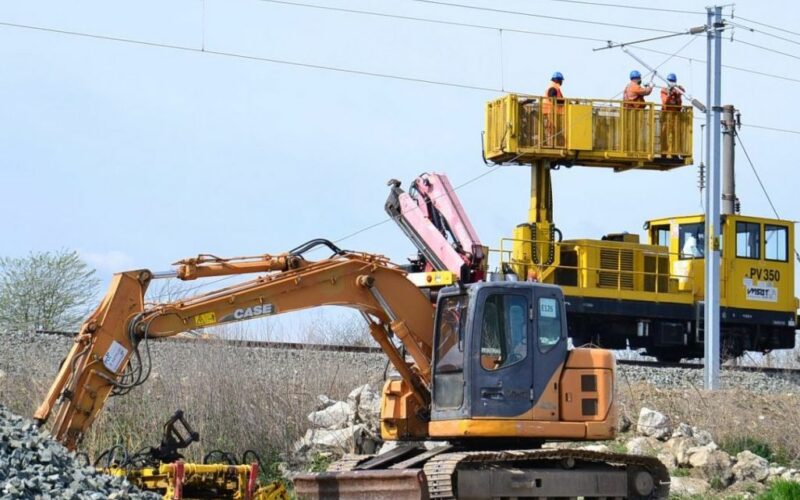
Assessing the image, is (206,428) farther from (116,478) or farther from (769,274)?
(769,274)

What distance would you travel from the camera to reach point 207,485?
13648mm

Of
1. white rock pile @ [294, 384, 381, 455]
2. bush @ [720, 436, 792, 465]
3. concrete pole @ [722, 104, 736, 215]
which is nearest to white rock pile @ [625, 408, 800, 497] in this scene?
bush @ [720, 436, 792, 465]

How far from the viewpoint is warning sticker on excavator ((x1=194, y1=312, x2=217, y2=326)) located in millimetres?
13672

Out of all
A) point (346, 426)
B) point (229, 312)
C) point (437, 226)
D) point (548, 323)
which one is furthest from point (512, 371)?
point (346, 426)

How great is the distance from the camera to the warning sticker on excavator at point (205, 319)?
13672mm

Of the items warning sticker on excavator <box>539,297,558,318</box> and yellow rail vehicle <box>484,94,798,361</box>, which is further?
yellow rail vehicle <box>484,94,798,361</box>

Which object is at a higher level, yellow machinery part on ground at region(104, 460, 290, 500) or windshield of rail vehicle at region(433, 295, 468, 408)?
windshield of rail vehicle at region(433, 295, 468, 408)

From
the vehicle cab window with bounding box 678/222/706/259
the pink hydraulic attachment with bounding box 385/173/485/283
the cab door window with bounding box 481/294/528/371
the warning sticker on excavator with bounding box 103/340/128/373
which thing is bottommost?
the warning sticker on excavator with bounding box 103/340/128/373

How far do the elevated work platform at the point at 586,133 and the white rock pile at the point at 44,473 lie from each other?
1831 centimetres

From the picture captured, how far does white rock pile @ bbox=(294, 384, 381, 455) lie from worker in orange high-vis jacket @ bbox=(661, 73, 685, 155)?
506 inches

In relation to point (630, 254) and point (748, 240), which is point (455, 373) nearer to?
point (630, 254)

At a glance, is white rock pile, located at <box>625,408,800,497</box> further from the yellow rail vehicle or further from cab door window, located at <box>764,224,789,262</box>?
cab door window, located at <box>764,224,789,262</box>

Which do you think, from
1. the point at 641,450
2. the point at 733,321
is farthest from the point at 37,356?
the point at 733,321

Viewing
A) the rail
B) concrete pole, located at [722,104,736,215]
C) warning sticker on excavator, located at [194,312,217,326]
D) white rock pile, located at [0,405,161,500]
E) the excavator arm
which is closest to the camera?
white rock pile, located at [0,405,161,500]
